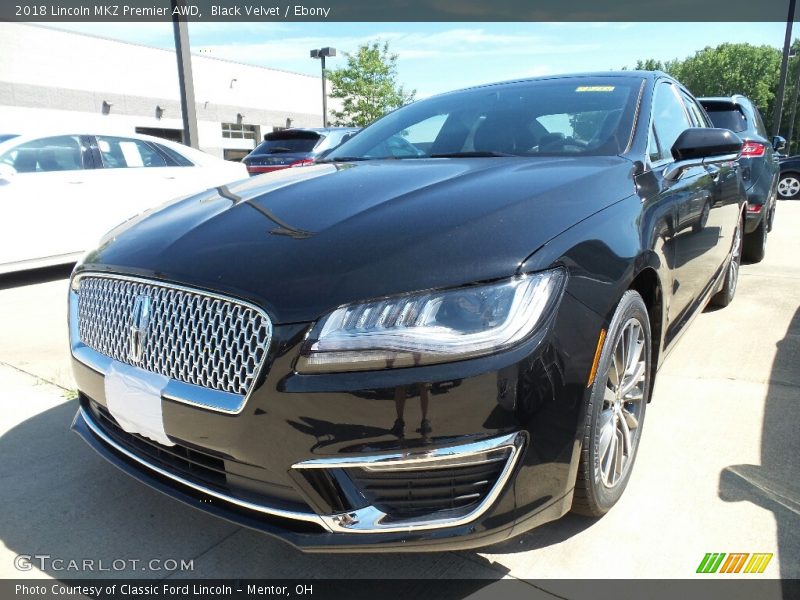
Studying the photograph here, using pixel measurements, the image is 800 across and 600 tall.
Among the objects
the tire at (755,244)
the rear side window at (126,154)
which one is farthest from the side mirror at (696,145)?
the rear side window at (126,154)

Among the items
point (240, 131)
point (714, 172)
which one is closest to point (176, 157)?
point (714, 172)

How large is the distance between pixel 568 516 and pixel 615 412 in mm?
398

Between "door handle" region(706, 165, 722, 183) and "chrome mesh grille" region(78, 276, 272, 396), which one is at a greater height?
"door handle" region(706, 165, 722, 183)

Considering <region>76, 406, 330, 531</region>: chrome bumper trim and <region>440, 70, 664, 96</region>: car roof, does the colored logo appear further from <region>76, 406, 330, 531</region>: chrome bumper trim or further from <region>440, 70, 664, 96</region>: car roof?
<region>440, 70, 664, 96</region>: car roof

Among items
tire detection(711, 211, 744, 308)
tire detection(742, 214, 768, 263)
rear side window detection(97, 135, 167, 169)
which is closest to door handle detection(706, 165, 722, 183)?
tire detection(711, 211, 744, 308)

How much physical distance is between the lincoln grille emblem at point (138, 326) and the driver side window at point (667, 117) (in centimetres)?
198

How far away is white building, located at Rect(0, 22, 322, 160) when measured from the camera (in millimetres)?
23391

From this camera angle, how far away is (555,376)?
155 centimetres

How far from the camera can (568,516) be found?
6.86ft

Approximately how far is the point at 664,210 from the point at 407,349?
4.59 ft

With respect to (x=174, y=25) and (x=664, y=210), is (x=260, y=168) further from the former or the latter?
(x=664, y=210)

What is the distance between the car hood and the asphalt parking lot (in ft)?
2.97

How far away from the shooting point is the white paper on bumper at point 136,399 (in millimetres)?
1718

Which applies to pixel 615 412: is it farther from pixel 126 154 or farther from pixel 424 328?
pixel 126 154
